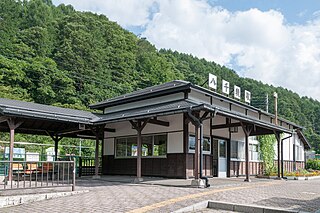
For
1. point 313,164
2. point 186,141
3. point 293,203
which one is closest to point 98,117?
point 186,141

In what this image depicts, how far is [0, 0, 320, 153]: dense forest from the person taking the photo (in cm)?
3111

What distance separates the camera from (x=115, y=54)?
40.3 metres

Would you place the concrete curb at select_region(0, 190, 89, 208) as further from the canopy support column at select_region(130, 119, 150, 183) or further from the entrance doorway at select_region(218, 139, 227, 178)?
the entrance doorway at select_region(218, 139, 227, 178)

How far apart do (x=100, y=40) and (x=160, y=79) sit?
9451 mm

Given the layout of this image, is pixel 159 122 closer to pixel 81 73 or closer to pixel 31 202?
pixel 31 202

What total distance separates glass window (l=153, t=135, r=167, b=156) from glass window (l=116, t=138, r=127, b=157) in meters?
2.03

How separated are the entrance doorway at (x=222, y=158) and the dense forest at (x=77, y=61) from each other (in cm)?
1766

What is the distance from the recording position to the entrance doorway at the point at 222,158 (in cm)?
1471

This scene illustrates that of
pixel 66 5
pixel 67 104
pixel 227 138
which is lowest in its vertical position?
pixel 227 138

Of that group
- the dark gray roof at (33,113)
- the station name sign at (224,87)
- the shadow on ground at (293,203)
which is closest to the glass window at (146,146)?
the dark gray roof at (33,113)

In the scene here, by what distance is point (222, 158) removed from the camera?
14914 millimetres

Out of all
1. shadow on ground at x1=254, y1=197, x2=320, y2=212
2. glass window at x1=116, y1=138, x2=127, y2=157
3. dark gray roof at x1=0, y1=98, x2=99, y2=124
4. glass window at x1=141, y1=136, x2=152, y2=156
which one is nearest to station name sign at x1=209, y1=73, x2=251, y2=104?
glass window at x1=141, y1=136, x2=152, y2=156

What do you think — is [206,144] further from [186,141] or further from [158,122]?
[158,122]

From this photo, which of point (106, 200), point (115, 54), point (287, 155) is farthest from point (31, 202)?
point (115, 54)
